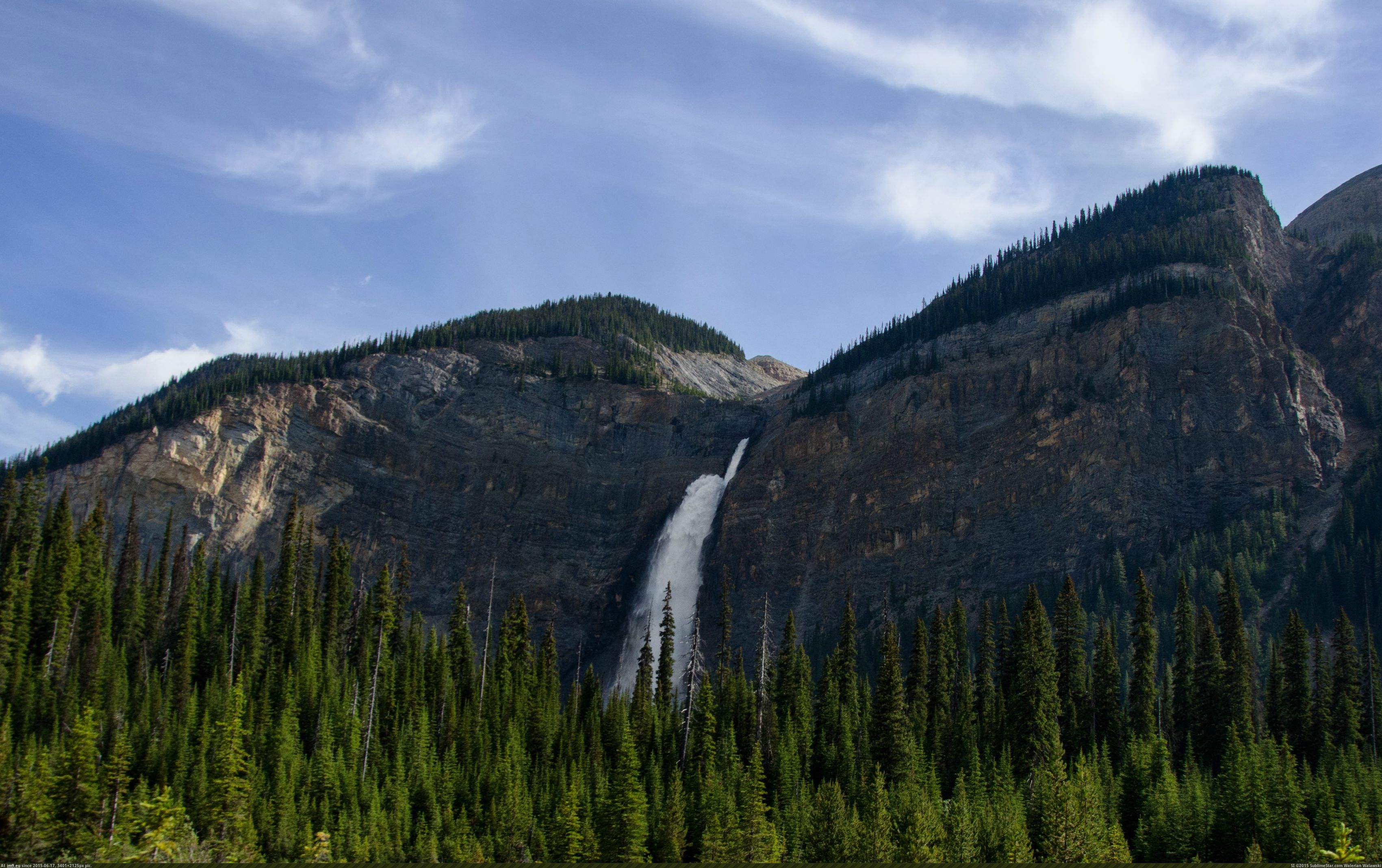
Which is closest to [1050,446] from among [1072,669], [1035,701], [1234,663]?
[1072,669]

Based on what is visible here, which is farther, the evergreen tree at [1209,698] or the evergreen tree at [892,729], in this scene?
the evergreen tree at [1209,698]

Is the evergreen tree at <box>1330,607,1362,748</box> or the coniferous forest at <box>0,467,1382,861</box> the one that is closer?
the coniferous forest at <box>0,467,1382,861</box>

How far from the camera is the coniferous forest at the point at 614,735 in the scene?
2719 inches

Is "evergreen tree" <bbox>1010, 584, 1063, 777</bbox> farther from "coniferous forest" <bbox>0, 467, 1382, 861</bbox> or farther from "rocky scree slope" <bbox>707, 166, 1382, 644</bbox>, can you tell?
"rocky scree slope" <bbox>707, 166, 1382, 644</bbox>

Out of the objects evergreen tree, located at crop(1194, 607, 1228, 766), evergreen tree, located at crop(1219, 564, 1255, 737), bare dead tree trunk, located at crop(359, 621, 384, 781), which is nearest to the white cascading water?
bare dead tree trunk, located at crop(359, 621, 384, 781)

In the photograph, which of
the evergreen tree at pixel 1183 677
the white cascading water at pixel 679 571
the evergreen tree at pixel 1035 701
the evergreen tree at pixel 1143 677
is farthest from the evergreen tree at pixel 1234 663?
the white cascading water at pixel 679 571

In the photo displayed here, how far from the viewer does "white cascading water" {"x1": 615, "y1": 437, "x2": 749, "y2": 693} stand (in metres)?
166

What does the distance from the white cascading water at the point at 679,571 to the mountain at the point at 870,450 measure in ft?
6.54

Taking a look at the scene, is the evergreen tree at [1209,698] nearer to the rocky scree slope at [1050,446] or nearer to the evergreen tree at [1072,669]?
the evergreen tree at [1072,669]

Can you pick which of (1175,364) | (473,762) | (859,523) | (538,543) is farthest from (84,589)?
(1175,364)

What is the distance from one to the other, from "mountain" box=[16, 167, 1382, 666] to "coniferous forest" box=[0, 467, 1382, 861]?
35.4 meters

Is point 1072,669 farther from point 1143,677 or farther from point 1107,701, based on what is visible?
point 1143,677

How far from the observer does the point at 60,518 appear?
10206cm

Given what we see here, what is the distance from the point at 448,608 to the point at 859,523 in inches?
2140
